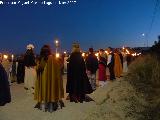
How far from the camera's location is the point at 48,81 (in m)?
13.9

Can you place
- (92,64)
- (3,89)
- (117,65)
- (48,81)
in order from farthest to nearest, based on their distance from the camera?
(117,65) < (92,64) < (3,89) < (48,81)

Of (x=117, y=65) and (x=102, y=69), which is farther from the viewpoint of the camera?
(x=117, y=65)

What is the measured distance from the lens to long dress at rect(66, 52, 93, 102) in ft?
51.1

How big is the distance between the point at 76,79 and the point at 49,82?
6.07 feet

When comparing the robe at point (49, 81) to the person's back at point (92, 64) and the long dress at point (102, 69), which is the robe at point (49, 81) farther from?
the long dress at point (102, 69)

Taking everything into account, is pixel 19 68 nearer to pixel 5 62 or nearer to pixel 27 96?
pixel 5 62

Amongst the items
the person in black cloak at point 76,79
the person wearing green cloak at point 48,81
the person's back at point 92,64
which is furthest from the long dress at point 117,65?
the person wearing green cloak at point 48,81

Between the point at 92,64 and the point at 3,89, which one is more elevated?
the point at 92,64

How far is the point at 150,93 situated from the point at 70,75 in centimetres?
451

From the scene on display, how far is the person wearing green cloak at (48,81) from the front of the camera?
546 inches

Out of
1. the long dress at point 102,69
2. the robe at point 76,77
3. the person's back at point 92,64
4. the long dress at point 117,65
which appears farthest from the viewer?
the long dress at point 117,65

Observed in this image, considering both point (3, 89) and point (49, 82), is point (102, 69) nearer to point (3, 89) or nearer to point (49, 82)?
point (3, 89)

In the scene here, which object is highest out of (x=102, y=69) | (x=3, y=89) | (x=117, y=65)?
(x=117, y=65)

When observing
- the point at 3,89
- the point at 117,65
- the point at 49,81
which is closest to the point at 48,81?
the point at 49,81
